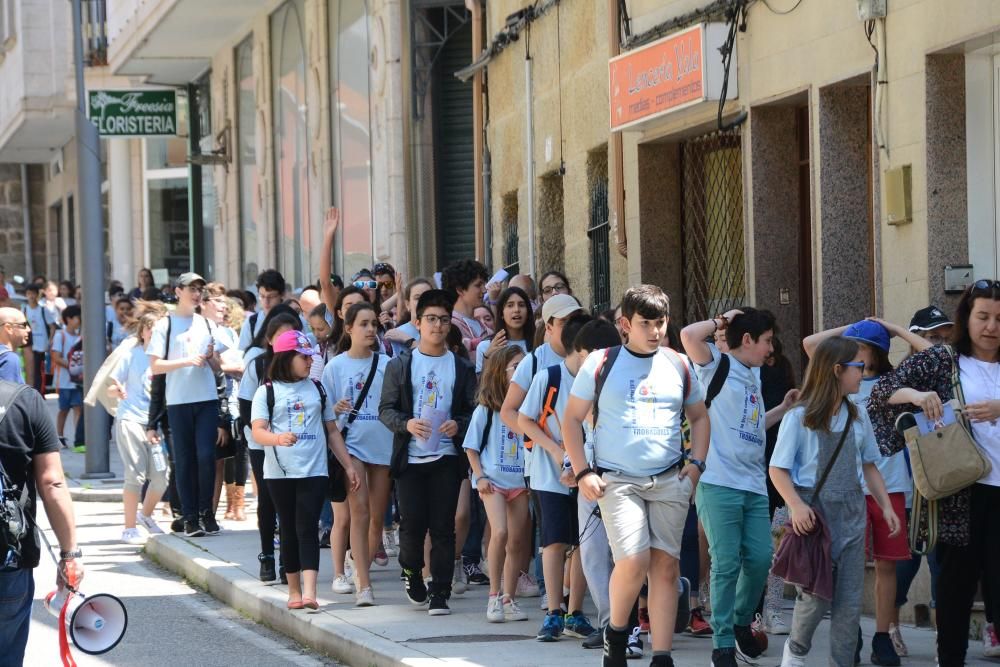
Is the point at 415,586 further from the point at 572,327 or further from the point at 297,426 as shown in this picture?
the point at 572,327

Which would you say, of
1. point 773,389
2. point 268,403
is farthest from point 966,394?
point 268,403

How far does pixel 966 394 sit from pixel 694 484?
1.22 metres

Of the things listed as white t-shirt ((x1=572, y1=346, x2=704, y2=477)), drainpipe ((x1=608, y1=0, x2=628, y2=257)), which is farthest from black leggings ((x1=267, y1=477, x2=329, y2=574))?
drainpipe ((x1=608, y1=0, x2=628, y2=257))

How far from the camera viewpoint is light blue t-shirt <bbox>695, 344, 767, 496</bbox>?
27.6ft

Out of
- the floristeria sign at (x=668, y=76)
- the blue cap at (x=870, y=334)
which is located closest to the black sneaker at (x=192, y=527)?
the floristeria sign at (x=668, y=76)

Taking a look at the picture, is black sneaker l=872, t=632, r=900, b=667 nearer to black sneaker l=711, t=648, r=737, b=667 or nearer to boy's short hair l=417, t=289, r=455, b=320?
black sneaker l=711, t=648, r=737, b=667

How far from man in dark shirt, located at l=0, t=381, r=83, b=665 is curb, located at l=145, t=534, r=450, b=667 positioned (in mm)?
2143

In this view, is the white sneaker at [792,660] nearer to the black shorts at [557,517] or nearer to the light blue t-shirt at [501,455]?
the black shorts at [557,517]

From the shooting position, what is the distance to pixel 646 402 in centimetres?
787

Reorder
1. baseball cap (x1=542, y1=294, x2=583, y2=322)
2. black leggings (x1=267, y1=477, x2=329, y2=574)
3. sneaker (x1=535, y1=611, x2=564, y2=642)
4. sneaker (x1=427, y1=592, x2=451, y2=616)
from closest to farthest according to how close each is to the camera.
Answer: sneaker (x1=535, y1=611, x2=564, y2=642) < baseball cap (x1=542, y1=294, x2=583, y2=322) < sneaker (x1=427, y1=592, x2=451, y2=616) < black leggings (x1=267, y1=477, x2=329, y2=574)

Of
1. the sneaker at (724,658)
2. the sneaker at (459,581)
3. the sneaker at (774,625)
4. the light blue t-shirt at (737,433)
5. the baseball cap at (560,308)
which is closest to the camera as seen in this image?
the sneaker at (724,658)

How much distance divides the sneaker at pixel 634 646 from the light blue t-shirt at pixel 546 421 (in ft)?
2.94

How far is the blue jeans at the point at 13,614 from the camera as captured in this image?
6.42 meters

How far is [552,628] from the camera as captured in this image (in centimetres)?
923
